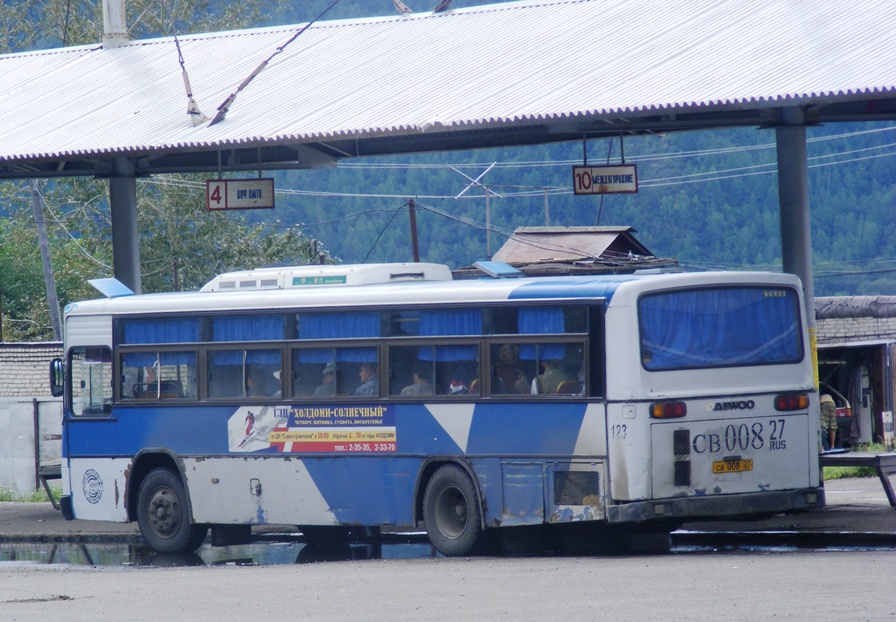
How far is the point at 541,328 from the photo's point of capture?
44.2ft

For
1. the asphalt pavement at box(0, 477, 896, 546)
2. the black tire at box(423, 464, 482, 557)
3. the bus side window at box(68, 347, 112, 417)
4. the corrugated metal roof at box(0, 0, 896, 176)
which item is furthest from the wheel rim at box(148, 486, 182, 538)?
the corrugated metal roof at box(0, 0, 896, 176)

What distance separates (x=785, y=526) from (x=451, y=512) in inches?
149

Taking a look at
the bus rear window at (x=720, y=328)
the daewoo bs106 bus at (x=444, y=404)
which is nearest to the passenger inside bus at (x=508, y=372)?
the daewoo bs106 bus at (x=444, y=404)

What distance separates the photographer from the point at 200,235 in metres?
47.3

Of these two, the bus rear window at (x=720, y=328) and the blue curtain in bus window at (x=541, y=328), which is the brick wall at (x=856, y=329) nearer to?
the bus rear window at (x=720, y=328)

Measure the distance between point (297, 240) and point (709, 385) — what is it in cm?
3738

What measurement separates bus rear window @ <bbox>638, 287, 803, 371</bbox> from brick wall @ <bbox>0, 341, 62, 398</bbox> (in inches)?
750

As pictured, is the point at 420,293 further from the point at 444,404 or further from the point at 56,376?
the point at 56,376

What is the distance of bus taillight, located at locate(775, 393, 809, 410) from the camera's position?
13648 mm

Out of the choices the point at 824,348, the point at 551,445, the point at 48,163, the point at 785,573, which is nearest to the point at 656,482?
the point at 551,445

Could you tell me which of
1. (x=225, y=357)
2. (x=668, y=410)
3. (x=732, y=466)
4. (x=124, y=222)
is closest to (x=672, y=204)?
(x=124, y=222)

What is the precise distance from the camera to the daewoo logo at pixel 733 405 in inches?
519

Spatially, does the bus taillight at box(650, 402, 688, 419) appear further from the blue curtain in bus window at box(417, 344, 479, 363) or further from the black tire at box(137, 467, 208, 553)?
the black tire at box(137, 467, 208, 553)

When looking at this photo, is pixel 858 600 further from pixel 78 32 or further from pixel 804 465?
pixel 78 32
